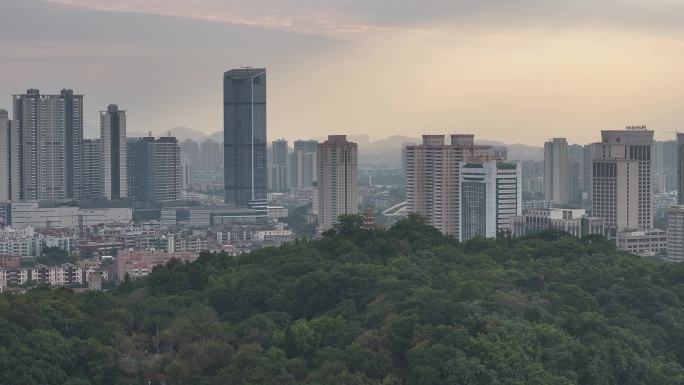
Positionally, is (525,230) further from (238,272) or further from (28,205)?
(28,205)

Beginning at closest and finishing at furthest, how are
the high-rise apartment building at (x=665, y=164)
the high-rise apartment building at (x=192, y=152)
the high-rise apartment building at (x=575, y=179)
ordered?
the high-rise apartment building at (x=575, y=179) → the high-rise apartment building at (x=665, y=164) → the high-rise apartment building at (x=192, y=152)

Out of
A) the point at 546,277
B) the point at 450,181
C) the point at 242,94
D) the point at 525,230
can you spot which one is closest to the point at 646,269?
the point at 546,277

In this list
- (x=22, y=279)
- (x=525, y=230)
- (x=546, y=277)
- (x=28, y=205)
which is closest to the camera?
(x=546, y=277)

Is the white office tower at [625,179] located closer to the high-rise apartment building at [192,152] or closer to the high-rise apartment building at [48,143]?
the high-rise apartment building at [48,143]

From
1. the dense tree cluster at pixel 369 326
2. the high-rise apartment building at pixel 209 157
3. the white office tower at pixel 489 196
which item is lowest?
the dense tree cluster at pixel 369 326

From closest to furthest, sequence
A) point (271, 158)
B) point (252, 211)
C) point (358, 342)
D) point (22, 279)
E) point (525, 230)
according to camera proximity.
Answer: point (358, 342) → point (22, 279) → point (525, 230) → point (252, 211) → point (271, 158)

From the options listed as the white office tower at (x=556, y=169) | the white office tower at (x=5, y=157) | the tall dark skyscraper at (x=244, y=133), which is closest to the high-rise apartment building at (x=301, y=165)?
the tall dark skyscraper at (x=244, y=133)

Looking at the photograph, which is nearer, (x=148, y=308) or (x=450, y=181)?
(x=148, y=308)
